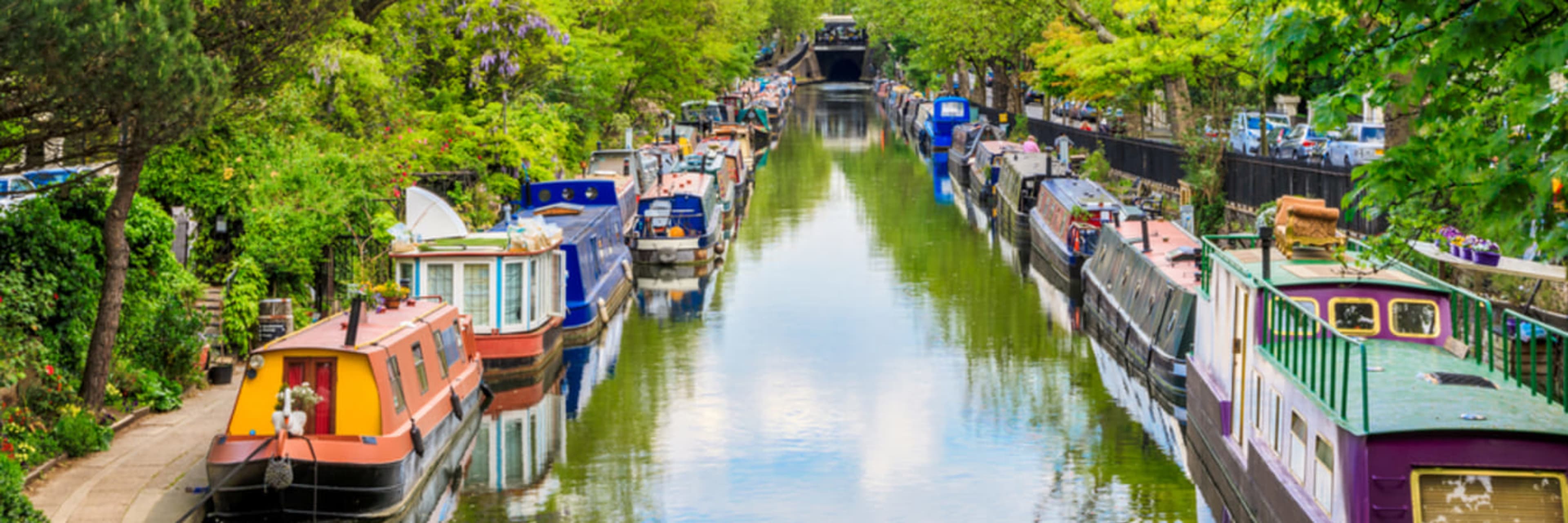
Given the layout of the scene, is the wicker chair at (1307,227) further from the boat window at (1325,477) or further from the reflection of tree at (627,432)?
the reflection of tree at (627,432)

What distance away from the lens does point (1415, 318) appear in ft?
55.1

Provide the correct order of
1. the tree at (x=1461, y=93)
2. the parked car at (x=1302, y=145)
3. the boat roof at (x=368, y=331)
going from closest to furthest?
the tree at (x=1461, y=93) < the boat roof at (x=368, y=331) < the parked car at (x=1302, y=145)

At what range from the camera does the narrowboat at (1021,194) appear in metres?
46.4

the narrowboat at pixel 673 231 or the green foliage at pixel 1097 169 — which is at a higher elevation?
the green foliage at pixel 1097 169

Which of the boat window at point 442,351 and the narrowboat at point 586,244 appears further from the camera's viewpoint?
the narrowboat at point 586,244

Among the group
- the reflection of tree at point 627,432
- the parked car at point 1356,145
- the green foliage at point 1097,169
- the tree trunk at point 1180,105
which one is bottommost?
the reflection of tree at point 627,432

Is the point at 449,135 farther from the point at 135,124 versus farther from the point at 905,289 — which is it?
the point at 135,124

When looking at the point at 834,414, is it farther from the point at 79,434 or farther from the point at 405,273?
the point at 79,434

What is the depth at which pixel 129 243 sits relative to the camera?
68.0 feet

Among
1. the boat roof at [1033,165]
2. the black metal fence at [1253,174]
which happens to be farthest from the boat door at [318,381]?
the boat roof at [1033,165]

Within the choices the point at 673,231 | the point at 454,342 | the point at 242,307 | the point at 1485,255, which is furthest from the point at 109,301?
the point at 673,231

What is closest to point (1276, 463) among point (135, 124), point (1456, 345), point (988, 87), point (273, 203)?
point (1456, 345)

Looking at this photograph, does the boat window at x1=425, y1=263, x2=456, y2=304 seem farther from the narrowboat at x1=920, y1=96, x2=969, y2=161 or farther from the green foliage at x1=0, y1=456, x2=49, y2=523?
the narrowboat at x1=920, y1=96, x2=969, y2=161

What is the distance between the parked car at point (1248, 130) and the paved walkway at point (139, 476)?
A: 38.9m
